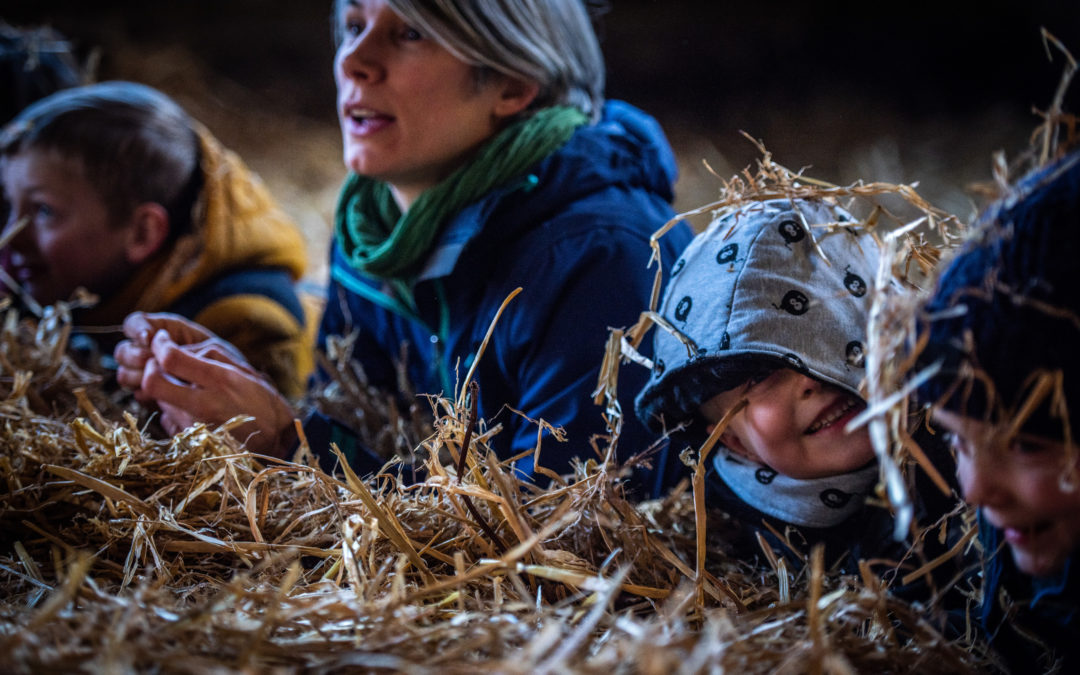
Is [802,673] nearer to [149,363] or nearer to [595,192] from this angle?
[595,192]

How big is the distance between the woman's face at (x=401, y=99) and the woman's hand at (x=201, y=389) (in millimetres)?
410

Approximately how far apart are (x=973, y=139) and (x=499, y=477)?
3344 millimetres

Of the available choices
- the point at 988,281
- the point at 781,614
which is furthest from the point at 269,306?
the point at 988,281

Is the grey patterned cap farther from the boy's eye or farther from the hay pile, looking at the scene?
the boy's eye

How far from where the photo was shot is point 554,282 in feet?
4.34

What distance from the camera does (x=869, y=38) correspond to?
374 cm

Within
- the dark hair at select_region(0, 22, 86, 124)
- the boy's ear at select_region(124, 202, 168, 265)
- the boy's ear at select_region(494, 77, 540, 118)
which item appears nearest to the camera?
the boy's ear at select_region(494, 77, 540, 118)

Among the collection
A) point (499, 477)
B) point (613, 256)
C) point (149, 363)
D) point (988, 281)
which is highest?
point (988, 281)

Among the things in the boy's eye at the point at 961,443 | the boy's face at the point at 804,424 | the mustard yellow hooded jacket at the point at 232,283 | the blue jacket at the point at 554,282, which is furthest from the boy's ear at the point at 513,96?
the boy's eye at the point at 961,443

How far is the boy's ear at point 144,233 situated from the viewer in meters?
2.13

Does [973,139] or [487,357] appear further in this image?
[973,139]

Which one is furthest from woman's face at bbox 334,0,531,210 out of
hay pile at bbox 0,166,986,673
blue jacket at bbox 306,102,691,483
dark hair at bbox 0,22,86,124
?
dark hair at bbox 0,22,86,124

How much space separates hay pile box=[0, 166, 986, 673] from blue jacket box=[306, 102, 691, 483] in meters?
0.13

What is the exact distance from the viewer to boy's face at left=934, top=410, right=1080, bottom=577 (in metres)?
0.70
